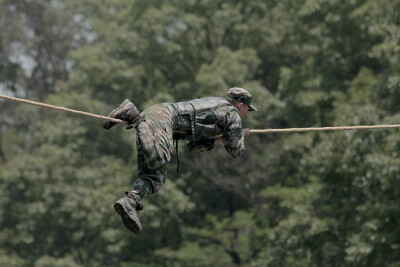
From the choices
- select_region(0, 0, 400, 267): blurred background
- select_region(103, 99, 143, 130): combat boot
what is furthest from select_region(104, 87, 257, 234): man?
select_region(0, 0, 400, 267): blurred background

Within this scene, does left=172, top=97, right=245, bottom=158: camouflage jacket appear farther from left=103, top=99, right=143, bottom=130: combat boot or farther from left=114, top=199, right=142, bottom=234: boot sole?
left=114, top=199, right=142, bottom=234: boot sole

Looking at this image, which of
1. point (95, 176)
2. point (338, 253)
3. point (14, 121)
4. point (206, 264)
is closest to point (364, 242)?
point (338, 253)

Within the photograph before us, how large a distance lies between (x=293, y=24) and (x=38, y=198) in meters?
8.47

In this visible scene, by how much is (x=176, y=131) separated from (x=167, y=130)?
0.27 meters

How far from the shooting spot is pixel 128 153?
2597 centimetres

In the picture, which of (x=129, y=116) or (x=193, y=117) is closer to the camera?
(x=129, y=116)

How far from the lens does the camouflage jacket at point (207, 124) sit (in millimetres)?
7465

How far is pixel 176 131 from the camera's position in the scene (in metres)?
7.53

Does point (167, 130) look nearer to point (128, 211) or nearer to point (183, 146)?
point (128, 211)

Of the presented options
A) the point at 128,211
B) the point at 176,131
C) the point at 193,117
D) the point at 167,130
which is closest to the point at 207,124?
the point at 193,117

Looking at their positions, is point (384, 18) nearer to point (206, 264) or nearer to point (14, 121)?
point (206, 264)

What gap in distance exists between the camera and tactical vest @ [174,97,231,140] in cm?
745

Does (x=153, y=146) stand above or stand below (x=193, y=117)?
below

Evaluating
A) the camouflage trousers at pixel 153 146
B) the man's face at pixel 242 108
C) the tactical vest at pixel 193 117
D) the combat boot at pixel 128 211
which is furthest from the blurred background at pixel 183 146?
the combat boot at pixel 128 211
